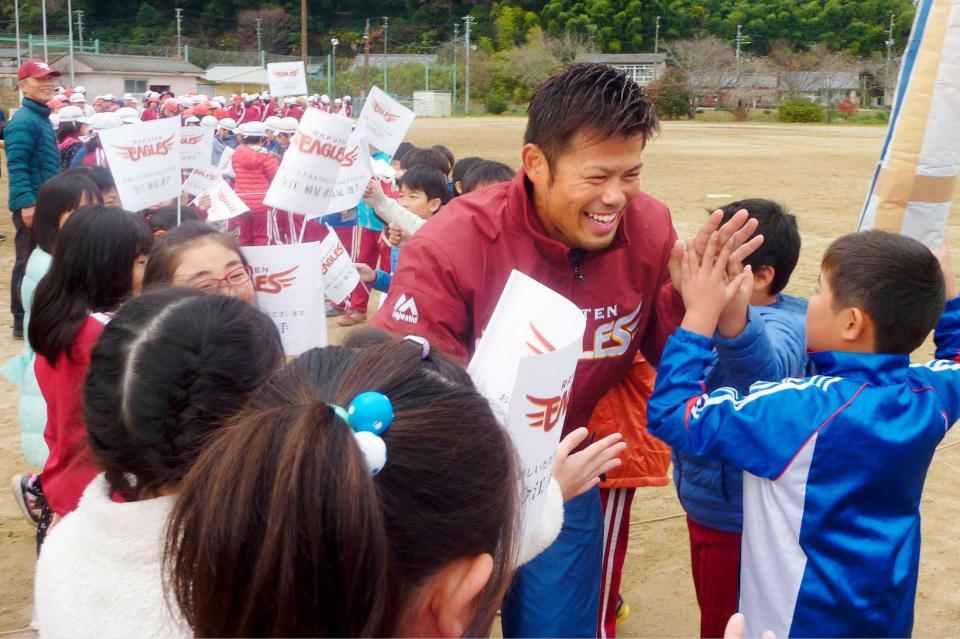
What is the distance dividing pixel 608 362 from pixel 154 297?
125cm

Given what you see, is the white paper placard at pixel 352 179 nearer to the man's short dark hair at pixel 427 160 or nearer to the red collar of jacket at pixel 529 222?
the man's short dark hair at pixel 427 160

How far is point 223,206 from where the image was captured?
5230 mm

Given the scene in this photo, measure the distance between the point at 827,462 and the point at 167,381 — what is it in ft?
4.72

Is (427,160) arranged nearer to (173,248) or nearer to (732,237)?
(173,248)

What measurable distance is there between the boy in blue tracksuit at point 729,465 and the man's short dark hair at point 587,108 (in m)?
0.41

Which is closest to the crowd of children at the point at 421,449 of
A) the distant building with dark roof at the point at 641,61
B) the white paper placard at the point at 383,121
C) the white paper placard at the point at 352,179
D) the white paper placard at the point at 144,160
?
the white paper placard at the point at 144,160

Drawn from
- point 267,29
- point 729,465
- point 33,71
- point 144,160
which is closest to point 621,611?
point 729,465

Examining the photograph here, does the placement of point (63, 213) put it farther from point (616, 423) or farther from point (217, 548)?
point (217, 548)

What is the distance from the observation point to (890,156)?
8.45ft

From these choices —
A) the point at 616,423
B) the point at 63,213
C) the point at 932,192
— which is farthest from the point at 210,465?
the point at 63,213

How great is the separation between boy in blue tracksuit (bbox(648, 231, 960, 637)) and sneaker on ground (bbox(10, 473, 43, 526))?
9.59 ft

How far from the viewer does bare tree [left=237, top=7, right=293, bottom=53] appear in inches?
3231

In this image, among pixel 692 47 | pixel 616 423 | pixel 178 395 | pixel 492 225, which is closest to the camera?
pixel 178 395

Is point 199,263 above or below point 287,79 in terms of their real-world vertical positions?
below
